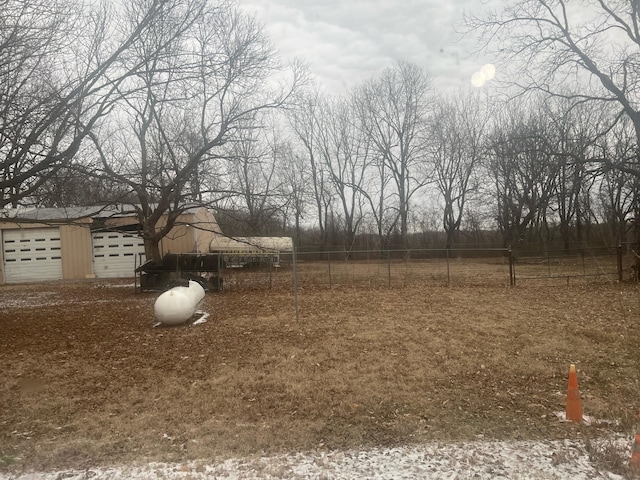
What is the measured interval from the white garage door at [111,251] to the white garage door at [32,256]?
1934mm

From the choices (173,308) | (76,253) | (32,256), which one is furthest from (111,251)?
(173,308)

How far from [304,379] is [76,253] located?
21139 mm

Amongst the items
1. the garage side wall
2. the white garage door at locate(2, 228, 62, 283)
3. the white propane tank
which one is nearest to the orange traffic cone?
the white propane tank

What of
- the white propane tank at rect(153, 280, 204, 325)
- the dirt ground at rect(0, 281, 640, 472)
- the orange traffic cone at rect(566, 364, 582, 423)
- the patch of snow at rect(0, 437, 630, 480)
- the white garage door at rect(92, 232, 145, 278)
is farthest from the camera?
the white garage door at rect(92, 232, 145, 278)

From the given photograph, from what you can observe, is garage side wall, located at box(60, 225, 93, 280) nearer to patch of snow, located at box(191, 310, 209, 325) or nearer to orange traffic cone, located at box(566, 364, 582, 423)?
patch of snow, located at box(191, 310, 209, 325)

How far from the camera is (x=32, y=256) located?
23531 millimetres

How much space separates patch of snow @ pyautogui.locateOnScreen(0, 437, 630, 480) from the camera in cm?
370

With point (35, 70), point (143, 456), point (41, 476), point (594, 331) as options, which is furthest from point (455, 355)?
point (35, 70)

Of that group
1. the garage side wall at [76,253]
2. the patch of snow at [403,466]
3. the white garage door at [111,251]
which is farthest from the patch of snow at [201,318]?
the garage side wall at [76,253]

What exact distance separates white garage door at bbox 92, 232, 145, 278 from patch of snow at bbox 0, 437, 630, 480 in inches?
831

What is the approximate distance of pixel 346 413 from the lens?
5.13 meters

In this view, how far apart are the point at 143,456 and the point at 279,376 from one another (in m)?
2.56

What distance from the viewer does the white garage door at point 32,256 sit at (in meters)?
23.4

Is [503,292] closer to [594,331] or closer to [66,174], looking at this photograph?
[594,331]
